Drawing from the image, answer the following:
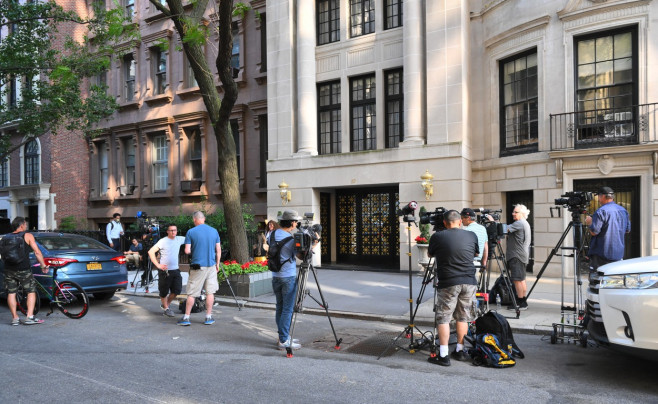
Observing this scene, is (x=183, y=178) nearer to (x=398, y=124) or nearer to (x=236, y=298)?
(x=398, y=124)

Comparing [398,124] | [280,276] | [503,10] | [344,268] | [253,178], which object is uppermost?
[503,10]

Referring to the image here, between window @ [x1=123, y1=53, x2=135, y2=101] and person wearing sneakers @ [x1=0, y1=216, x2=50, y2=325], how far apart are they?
15.7 m

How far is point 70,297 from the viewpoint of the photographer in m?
9.39

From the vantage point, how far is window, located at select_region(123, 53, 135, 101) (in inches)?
906

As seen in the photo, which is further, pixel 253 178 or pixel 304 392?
pixel 253 178

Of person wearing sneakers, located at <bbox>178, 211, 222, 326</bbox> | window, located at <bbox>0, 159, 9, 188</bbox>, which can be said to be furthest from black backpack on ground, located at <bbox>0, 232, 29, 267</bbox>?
window, located at <bbox>0, 159, 9, 188</bbox>

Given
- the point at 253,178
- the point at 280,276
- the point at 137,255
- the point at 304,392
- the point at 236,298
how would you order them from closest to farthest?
the point at 304,392 → the point at 280,276 → the point at 236,298 → the point at 137,255 → the point at 253,178

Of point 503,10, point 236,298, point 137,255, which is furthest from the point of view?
point 137,255

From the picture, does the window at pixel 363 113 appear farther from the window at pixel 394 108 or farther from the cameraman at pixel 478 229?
the cameraman at pixel 478 229

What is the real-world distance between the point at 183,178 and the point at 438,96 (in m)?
11.4

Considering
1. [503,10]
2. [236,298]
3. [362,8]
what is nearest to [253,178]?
[362,8]

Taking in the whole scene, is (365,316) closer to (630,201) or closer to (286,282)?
(286,282)

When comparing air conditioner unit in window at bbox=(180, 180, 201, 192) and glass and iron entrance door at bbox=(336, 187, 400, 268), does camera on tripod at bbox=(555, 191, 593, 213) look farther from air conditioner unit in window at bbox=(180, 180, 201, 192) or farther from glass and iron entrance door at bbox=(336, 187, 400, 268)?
air conditioner unit in window at bbox=(180, 180, 201, 192)

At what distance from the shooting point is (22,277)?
8734mm
